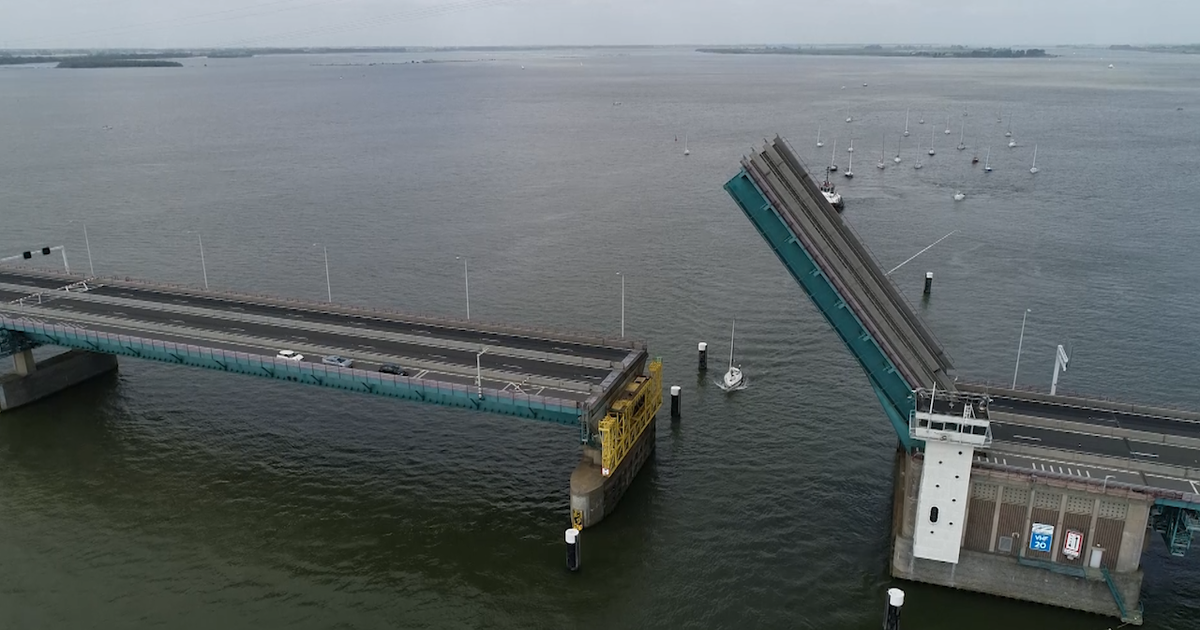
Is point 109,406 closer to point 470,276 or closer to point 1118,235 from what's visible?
point 470,276

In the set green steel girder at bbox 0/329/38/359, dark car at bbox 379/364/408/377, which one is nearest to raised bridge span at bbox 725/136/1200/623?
dark car at bbox 379/364/408/377

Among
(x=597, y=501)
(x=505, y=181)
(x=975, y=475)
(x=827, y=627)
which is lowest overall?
(x=827, y=627)

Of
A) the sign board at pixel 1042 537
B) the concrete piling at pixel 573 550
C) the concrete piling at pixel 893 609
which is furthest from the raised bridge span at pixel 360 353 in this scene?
the sign board at pixel 1042 537

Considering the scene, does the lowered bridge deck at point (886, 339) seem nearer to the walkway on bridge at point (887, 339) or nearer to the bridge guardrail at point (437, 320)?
the walkway on bridge at point (887, 339)

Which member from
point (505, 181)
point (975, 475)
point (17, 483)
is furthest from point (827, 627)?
point (505, 181)

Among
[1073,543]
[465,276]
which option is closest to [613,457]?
[1073,543]

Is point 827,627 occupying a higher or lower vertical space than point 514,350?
lower

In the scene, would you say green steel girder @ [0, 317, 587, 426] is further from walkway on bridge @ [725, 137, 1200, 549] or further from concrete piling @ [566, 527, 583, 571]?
walkway on bridge @ [725, 137, 1200, 549]

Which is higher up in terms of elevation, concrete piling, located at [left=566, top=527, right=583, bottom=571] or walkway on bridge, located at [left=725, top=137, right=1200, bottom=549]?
walkway on bridge, located at [left=725, top=137, right=1200, bottom=549]
